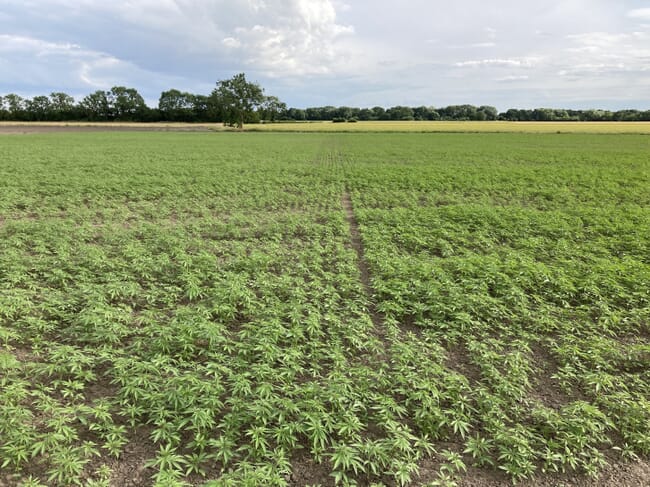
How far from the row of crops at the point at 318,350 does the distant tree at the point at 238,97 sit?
104m

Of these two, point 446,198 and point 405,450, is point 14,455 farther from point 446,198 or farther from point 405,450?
point 446,198

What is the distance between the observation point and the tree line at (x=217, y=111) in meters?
109

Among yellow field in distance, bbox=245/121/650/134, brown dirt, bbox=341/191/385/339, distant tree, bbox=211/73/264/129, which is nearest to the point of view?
brown dirt, bbox=341/191/385/339

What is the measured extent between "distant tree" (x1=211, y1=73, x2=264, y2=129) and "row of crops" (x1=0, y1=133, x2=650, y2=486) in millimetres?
103559

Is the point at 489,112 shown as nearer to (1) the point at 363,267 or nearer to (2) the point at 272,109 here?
(2) the point at 272,109

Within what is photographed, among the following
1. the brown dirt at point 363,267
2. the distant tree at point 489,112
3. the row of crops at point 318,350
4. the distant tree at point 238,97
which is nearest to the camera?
the row of crops at point 318,350

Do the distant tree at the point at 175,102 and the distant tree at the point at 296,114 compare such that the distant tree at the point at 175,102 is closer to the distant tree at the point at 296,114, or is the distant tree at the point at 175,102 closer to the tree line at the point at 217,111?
the tree line at the point at 217,111

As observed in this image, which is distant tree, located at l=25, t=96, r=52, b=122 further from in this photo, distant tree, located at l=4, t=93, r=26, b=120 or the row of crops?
the row of crops

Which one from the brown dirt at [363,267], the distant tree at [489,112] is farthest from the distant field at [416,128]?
the brown dirt at [363,267]

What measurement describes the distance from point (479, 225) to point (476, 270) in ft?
16.4

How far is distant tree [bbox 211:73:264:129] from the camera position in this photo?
108062 mm

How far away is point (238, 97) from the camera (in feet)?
357

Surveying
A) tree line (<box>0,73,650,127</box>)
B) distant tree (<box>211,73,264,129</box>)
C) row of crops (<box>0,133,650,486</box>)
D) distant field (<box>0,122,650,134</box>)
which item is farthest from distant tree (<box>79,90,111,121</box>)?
row of crops (<box>0,133,650,486</box>)

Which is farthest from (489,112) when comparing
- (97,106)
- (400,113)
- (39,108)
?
(39,108)
